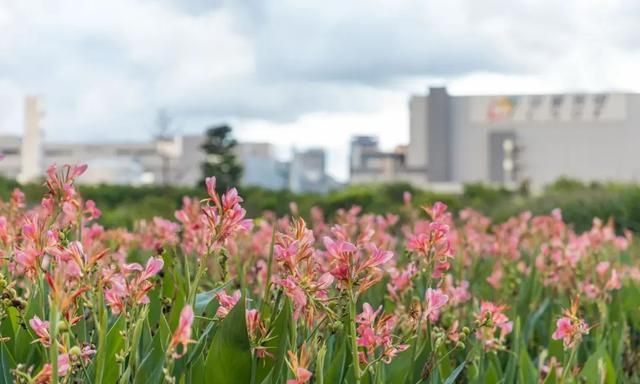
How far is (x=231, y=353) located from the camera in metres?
1.23

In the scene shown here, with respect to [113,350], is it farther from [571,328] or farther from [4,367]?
[571,328]

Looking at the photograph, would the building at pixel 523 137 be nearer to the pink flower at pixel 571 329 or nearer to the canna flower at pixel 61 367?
the pink flower at pixel 571 329

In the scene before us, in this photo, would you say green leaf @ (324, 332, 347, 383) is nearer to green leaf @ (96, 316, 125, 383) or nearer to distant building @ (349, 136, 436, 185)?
green leaf @ (96, 316, 125, 383)

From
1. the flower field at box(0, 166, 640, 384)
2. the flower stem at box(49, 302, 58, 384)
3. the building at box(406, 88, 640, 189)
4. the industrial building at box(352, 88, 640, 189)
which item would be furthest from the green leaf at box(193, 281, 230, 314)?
the building at box(406, 88, 640, 189)

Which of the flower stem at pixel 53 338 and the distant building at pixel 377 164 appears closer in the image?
the flower stem at pixel 53 338

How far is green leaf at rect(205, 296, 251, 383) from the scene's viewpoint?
122 cm

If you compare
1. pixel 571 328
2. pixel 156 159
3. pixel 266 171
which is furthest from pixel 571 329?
pixel 156 159

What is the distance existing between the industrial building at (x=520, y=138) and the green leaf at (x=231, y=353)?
58486 millimetres

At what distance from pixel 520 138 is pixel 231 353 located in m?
62.0

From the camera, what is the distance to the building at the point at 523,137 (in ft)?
197

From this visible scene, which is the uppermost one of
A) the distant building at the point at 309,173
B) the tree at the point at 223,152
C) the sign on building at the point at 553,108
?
the sign on building at the point at 553,108

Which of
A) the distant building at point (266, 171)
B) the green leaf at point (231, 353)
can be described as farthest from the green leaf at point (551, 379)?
the distant building at point (266, 171)

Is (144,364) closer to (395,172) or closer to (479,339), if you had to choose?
(479,339)

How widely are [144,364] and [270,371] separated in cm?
20
